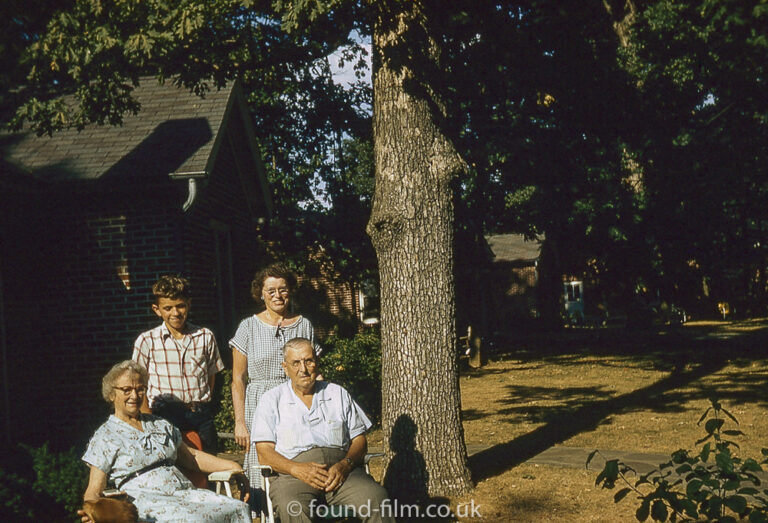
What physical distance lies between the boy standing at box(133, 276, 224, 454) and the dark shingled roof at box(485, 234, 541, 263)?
42.9 m

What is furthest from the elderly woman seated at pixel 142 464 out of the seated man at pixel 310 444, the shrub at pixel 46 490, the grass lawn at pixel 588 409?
the grass lawn at pixel 588 409

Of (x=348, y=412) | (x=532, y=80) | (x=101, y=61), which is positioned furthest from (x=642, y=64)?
(x=348, y=412)

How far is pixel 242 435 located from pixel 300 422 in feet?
2.00

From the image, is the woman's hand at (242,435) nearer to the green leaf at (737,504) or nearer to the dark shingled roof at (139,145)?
the green leaf at (737,504)

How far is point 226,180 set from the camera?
13.1 metres

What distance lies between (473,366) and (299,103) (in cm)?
898

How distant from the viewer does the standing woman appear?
5453mm

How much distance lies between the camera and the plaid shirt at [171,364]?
5.31 meters

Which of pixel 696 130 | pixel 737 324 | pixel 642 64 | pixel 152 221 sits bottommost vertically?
pixel 737 324

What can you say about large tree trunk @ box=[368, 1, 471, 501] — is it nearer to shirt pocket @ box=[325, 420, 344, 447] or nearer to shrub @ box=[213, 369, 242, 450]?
shirt pocket @ box=[325, 420, 344, 447]

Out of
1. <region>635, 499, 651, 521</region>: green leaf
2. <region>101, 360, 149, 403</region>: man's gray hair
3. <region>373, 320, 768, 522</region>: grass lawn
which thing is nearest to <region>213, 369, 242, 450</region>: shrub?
<region>373, 320, 768, 522</region>: grass lawn

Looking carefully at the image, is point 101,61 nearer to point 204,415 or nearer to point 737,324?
point 204,415

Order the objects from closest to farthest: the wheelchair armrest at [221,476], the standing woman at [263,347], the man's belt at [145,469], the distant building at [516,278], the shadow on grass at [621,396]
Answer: the man's belt at [145,469], the wheelchair armrest at [221,476], the standing woman at [263,347], the shadow on grass at [621,396], the distant building at [516,278]

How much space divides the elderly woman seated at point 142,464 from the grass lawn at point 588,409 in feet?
8.24
